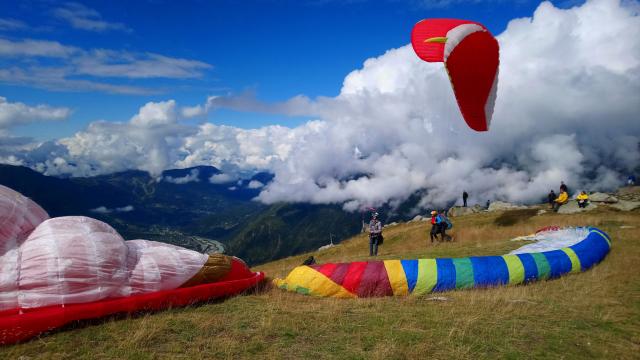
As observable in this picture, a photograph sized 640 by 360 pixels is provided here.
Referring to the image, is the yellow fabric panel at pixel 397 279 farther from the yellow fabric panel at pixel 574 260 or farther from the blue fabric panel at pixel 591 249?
the blue fabric panel at pixel 591 249

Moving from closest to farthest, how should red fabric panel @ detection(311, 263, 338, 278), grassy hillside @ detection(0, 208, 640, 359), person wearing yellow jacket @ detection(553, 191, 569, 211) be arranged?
1. grassy hillside @ detection(0, 208, 640, 359)
2. red fabric panel @ detection(311, 263, 338, 278)
3. person wearing yellow jacket @ detection(553, 191, 569, 211)

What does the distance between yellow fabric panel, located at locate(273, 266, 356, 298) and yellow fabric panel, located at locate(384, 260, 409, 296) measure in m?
→ 1.35

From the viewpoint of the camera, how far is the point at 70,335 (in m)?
8.84

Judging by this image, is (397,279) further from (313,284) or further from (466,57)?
(466,57)

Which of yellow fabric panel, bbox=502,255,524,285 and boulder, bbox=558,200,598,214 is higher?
boulder, bbox=558,200,598,214

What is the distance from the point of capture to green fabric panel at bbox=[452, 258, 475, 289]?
1401cm

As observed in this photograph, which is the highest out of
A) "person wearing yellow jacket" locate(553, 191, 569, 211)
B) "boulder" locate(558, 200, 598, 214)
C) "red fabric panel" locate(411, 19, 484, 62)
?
"red fabric panel" locate(411, 19, 484, 62)

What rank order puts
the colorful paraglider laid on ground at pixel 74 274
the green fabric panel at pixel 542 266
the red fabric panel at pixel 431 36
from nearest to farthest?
the colorful paraglider laid on ground at pixel 74 274, the red fabric panel at pixel 431 36, the green fabric panel at pixel 542 266

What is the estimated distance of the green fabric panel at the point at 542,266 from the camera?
15.2m

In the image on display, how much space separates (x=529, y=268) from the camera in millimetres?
15039

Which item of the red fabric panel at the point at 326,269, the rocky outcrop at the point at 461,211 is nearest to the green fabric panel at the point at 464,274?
the red fabric panel at the point at 326,269

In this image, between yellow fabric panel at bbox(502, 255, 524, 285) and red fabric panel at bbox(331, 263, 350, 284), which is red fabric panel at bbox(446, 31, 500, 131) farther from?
red fabric panel at bbox(331, 263, 350, 284)

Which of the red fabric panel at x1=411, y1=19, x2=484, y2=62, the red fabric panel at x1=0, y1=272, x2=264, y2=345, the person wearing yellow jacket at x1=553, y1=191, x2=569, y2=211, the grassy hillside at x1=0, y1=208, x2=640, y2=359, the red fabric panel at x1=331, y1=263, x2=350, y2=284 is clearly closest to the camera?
the grassy hillside at x1=0, y1=208, x2=640, y2=359

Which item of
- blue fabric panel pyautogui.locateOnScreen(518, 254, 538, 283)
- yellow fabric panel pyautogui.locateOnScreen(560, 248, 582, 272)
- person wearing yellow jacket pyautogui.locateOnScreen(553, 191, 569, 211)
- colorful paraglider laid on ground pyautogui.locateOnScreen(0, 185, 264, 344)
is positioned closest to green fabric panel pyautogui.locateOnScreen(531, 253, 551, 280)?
blue fabric panel pyautogui.locateOnScreen(518, 254, 538, 283)
